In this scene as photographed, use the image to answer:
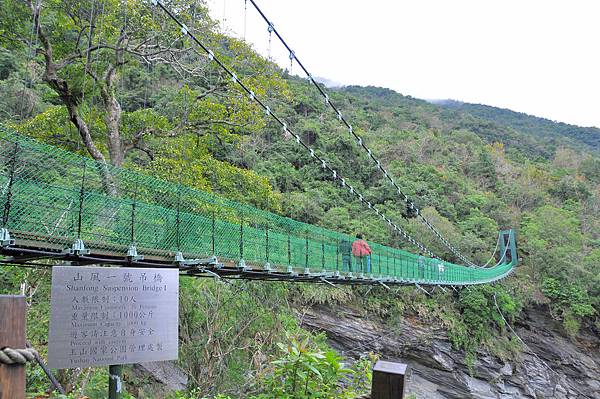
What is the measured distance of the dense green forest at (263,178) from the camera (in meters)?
4.23

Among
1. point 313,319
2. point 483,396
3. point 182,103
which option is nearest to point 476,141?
point 483,396

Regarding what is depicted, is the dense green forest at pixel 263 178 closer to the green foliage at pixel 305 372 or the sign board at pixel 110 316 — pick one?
the green foliage at pixel 305 372

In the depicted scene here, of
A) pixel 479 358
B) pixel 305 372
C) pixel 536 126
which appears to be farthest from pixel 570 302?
pixel 536 126

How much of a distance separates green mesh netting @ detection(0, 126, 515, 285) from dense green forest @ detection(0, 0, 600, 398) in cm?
95

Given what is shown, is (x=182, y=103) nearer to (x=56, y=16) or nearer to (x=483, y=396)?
(x=56, y=16)

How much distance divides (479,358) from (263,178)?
7.39 metres

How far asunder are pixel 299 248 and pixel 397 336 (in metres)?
5.41

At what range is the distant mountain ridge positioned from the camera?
120 ft

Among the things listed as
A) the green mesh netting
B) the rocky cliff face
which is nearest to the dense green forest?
the rocky cliff face

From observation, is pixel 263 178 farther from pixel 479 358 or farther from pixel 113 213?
pixel 479 358

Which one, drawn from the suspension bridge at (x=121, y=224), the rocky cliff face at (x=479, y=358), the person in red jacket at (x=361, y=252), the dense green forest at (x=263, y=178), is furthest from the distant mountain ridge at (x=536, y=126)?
the suspension bridge at (x=121, y=224)

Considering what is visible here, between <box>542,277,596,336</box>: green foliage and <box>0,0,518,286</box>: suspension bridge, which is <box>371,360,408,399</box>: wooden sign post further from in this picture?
<box>542,277,596,336</box>: green foliage

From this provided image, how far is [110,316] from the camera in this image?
126 cm

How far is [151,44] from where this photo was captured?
17.8ft
